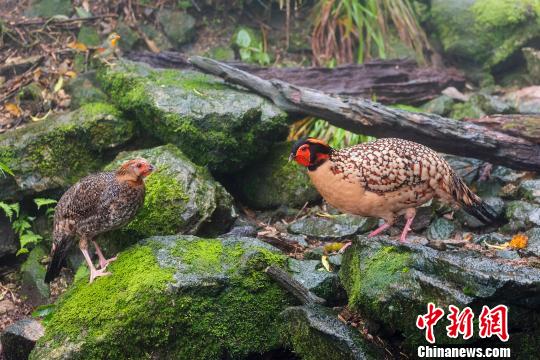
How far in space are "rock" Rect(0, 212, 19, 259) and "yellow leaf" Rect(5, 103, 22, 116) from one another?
1742 millimetres

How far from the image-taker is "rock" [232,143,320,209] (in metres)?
6.39

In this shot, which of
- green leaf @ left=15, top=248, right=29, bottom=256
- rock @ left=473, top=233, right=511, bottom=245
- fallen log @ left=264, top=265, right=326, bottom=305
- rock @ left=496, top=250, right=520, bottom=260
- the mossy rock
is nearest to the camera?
the mossy rock

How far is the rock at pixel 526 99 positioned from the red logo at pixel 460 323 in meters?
4.59

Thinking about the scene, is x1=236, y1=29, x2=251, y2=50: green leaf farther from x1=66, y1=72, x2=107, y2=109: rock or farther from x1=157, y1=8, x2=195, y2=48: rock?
x1=66, y1=72, x2=107, y2=109: rock

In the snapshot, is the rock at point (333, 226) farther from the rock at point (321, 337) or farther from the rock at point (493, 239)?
the rock at point (321, 337)

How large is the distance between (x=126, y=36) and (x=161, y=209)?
425cm

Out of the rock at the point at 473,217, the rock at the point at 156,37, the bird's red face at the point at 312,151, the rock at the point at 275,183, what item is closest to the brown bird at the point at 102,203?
the bird's red face at the point at 312,151

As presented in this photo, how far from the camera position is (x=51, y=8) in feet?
28.9

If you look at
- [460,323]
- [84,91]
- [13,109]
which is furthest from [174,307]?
[13,109]

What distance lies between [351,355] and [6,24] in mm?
7207

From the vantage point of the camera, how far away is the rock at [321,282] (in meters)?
4.34

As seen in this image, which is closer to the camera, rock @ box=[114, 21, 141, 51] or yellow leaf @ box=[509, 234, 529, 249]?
yellow leaf @ box=[509, 234, 529, 249]

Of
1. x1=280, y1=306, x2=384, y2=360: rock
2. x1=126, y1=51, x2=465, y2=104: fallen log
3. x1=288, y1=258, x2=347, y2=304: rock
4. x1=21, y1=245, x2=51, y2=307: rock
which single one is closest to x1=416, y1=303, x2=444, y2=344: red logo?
x1=280, y1=306, x2=384, y2=360: rock

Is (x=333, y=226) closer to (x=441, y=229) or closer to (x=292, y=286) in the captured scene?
(x=441, y=229)
